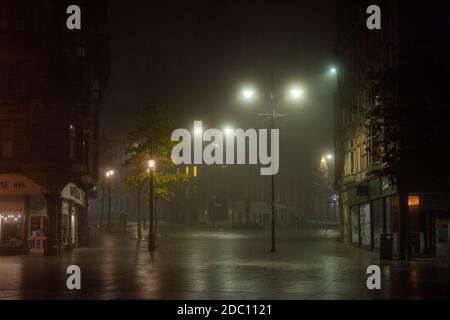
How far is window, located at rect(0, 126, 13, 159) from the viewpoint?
139 feet

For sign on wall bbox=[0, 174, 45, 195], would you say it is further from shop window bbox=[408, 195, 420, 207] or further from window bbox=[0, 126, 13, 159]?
shop window bbox=[408, 195, 420, 207]

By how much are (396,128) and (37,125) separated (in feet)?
70.0

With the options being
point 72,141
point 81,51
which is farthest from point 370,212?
point 81,51

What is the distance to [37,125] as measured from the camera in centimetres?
4200

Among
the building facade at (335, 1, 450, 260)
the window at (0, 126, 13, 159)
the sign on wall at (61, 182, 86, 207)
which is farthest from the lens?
the sign on wall at (61, 182, 86, 207)

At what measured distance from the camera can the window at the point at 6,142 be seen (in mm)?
42375

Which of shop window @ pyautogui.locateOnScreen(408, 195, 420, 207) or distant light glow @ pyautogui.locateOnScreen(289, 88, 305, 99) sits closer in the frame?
shop window @ pyautogui.locateOnScreen(408, 195, 420, 207)

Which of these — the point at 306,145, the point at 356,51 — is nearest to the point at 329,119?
the point at 306,145

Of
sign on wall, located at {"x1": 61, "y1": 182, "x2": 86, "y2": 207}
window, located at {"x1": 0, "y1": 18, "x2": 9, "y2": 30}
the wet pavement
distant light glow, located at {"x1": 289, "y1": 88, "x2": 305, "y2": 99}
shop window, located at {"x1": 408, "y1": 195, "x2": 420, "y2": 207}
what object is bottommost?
the wet pavement

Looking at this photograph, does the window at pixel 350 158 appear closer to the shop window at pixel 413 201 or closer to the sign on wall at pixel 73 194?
the shop window at pixel 413 201

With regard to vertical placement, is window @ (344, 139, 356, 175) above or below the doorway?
above

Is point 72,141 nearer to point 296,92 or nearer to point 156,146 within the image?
point 156,146

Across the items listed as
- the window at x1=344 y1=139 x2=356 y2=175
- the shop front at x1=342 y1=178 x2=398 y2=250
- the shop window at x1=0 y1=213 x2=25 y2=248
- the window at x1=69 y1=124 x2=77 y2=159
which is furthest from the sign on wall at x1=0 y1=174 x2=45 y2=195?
the window at x1=344 y1=139 x2=356 y2=175

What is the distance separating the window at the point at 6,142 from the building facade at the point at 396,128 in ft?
65.0
